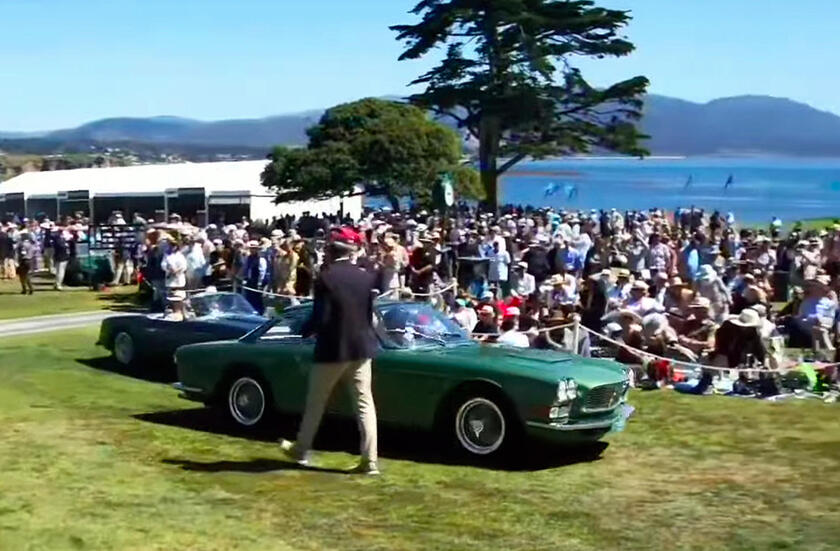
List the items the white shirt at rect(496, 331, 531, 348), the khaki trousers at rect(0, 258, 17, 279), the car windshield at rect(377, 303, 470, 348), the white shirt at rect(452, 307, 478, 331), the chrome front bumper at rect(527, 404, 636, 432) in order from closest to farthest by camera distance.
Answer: the chrome front bumper at rect(527, 404, 636, 432) → the car windshield at rect(377, 303, 470, 348) → the white shirt at rect(496, 331, 531, 348) → the white shirt at rect(452, 307, 478, 331) → the khaki trousers at rect(0, 258, 17, 279)

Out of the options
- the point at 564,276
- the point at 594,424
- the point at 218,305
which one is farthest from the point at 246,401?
the point at 564,276

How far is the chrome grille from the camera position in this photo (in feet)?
33.9

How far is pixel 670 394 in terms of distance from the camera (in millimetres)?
14297

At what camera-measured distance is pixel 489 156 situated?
56.2 meters

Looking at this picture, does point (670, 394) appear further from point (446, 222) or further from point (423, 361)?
point (446, 222)

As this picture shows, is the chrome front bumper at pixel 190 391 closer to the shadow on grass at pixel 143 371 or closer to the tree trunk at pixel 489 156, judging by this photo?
the shadow on grass at pixel 143 371

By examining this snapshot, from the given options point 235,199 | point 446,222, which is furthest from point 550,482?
point 235,199

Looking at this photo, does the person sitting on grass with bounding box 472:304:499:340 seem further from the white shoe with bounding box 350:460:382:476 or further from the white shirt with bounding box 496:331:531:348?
the white shoe with bounding box 350:460:382:476

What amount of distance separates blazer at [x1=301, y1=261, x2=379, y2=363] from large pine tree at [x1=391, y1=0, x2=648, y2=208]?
43.5 meters

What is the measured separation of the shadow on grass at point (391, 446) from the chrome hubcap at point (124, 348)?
13.0ft

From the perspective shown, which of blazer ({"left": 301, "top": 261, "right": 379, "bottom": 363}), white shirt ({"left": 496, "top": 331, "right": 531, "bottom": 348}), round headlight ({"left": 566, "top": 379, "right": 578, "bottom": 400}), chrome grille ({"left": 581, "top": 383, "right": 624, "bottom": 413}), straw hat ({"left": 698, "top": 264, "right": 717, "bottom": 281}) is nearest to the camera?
blazer ({"left": 301, "top": 261, "right": 379, "bottom": 363})

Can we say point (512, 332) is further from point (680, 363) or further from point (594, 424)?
point (594, 424)

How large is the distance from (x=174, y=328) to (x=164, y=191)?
33941 millimetres

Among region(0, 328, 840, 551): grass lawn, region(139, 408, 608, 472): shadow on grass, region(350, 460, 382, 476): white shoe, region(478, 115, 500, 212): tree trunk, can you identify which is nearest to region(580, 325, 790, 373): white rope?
region(0, 328, 840, 551): grass lawn
